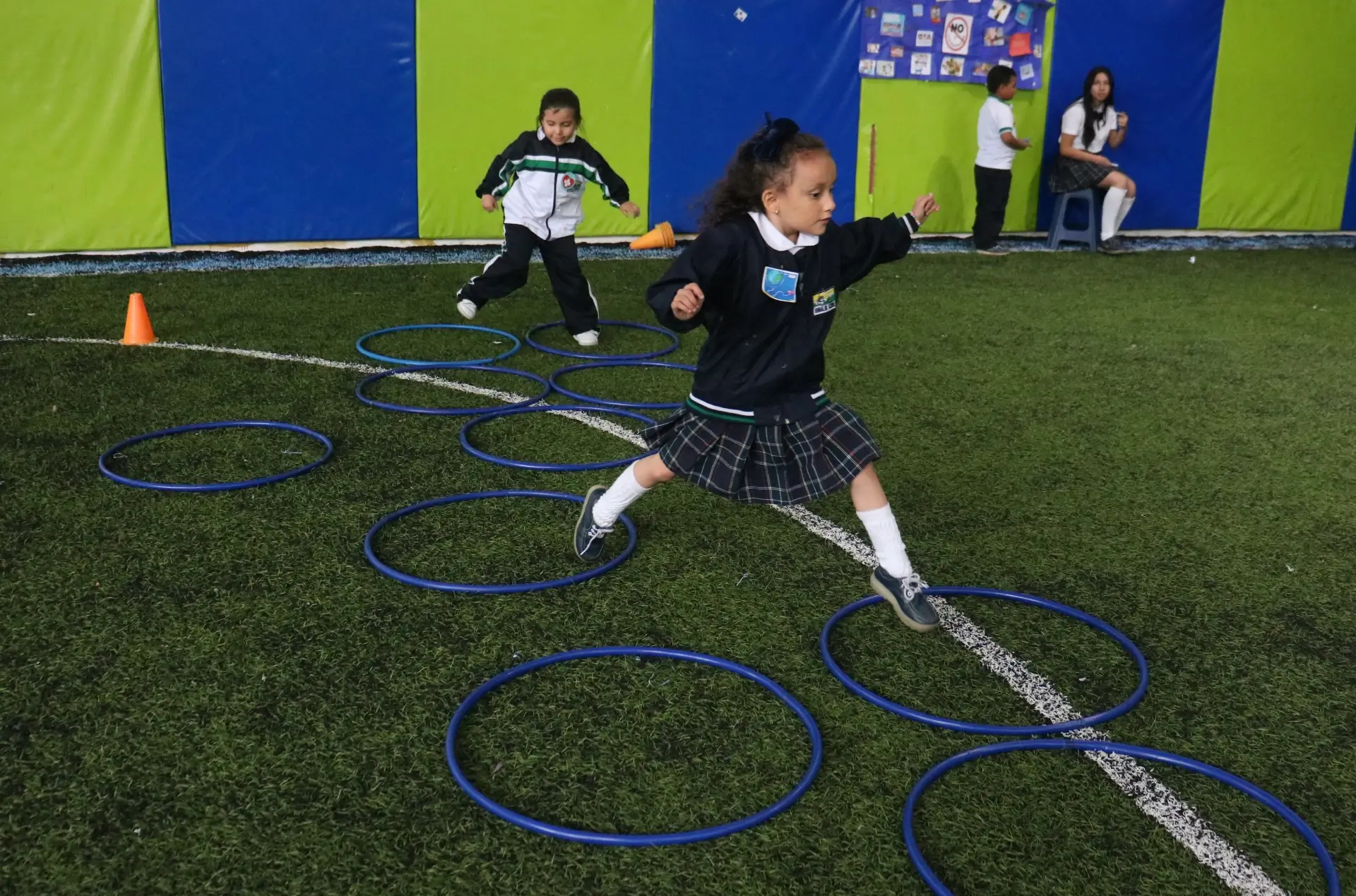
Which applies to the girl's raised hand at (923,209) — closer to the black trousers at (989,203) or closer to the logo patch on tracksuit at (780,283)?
the logo patch on tracksuit at (780,283)

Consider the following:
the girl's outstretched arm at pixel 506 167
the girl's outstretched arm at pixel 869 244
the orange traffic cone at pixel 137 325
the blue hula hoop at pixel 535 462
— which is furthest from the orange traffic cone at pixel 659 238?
the girl's outstretched arm at pixel 869 244

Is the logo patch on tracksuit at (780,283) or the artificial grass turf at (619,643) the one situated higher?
the logo patch on tracksuit at (780,283)

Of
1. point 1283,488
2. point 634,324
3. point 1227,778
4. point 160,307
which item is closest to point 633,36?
point 634,324

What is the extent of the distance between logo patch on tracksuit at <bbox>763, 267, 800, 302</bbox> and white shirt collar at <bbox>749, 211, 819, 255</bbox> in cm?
7

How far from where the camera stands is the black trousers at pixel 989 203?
11781mm

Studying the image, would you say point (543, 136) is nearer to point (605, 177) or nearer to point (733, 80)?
point (605, 177)

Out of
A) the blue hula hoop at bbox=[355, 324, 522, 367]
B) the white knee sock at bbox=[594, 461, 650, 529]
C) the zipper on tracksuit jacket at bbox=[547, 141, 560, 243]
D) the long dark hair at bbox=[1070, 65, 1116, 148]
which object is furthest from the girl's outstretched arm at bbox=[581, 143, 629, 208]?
the long dark hair at bbox=[1070, 65, 1116, 148]

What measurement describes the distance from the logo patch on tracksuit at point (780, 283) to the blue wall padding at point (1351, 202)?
1363cm

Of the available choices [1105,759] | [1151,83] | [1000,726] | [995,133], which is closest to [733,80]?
[995,133]

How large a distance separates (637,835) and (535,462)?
2.61m

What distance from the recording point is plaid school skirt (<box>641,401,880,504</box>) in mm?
3518

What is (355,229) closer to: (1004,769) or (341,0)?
(341,0)

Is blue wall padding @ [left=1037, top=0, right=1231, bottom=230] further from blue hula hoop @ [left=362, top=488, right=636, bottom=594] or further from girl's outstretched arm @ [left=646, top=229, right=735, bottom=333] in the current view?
girl's outstretched arm @ [left=646, top=229, right=735, bottom=333]

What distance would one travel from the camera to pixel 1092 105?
11992 millimetres
